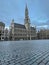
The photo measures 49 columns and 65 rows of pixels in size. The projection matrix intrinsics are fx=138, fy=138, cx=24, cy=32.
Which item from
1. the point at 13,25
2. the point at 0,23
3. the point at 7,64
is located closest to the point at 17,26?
the point at 13,25

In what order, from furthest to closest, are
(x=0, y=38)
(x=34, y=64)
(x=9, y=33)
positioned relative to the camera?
(x=9, y=33), (x=0, y=38), (x=34, y=64)

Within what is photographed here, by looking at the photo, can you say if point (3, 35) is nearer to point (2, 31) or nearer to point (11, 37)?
point (2, 31)

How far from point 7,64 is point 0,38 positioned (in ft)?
514

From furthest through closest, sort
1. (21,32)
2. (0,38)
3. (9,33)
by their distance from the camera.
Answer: (21,32)
(9,33)
(0,38)

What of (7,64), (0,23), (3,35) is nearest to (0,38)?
(3,35)

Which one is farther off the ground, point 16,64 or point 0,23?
point 0,23

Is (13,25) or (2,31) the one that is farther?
(13,25)

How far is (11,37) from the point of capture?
182625 mm

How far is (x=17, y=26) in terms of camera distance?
189750 mm

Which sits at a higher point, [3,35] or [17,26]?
[17,26]

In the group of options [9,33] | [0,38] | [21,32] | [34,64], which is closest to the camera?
[34,64]

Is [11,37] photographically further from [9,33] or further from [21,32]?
[21,32]

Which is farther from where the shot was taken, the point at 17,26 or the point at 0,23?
the point at 17,26

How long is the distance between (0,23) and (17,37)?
106 ft
